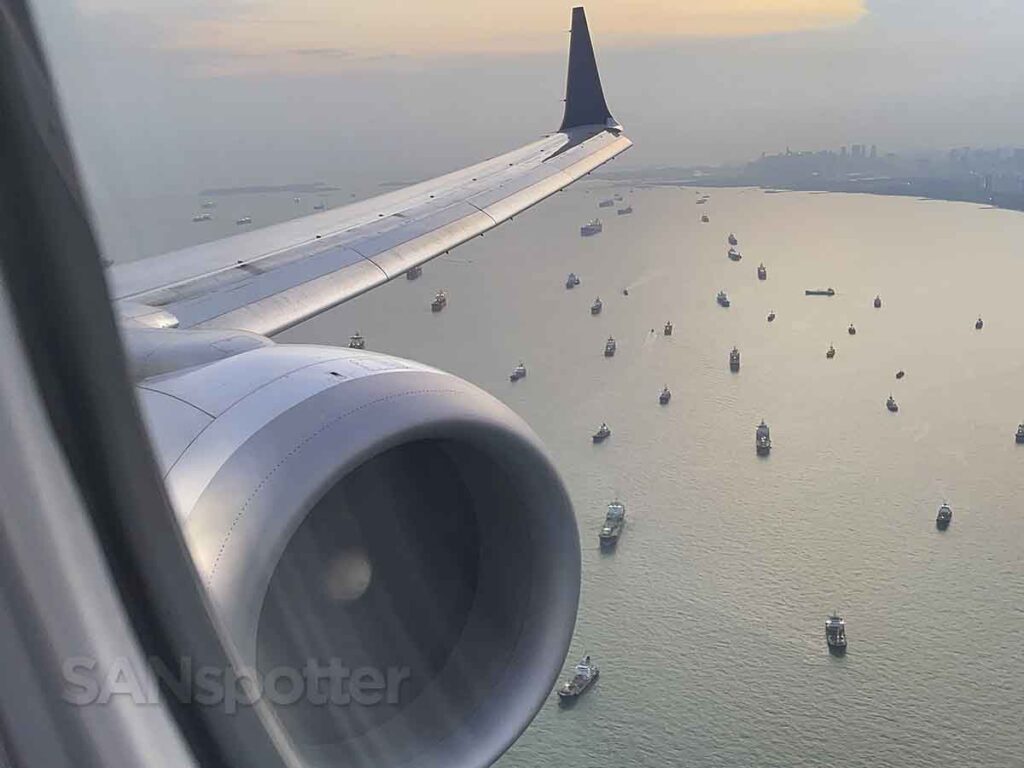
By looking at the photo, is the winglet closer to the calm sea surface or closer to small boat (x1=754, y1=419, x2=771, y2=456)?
the calm sea surface

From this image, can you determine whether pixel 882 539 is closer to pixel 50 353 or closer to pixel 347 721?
pixel 347 721

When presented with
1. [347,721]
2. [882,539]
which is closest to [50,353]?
[347,721]

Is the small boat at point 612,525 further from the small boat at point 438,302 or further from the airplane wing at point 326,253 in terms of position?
the small boat at point 438,302

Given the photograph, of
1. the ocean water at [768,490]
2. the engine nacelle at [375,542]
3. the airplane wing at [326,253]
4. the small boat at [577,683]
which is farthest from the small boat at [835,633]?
the engine nacelle at [375,542]

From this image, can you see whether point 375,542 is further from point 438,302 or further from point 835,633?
point 438,302

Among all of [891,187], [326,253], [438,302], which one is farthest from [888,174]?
[326,253]

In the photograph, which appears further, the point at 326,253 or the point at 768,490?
the point at 768,490
